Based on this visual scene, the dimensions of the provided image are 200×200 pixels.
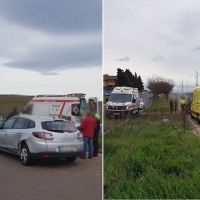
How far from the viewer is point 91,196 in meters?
2.07

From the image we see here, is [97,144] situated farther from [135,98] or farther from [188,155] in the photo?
[188,155]

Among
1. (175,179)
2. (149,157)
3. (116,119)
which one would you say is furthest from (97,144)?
(175,179)

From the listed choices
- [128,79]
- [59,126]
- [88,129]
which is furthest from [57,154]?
[128,79]

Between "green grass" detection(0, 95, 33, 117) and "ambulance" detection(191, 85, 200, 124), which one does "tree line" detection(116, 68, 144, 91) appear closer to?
"ambulance" detection(191, 85, 200, 124)

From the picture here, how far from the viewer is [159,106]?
207 centimetres

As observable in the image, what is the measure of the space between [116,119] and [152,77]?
40 cm

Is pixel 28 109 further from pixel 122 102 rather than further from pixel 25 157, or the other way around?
pixel 122 102

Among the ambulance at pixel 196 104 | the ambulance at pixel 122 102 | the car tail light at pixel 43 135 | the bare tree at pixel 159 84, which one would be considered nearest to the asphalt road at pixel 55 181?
the car tail light at pixel 43 135

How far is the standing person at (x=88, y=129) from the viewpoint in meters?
1.97

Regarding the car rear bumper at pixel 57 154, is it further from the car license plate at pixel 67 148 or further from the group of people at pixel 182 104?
the group of people at pixel 182 104

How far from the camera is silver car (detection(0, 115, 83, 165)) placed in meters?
2.03

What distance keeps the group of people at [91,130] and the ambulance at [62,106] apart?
0.15 feet

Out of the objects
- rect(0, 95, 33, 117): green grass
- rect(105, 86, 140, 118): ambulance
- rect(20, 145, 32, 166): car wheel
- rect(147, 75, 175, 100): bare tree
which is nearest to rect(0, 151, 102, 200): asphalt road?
rect(20, 145, 32, 166): car wheel

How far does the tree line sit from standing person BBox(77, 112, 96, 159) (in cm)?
33
